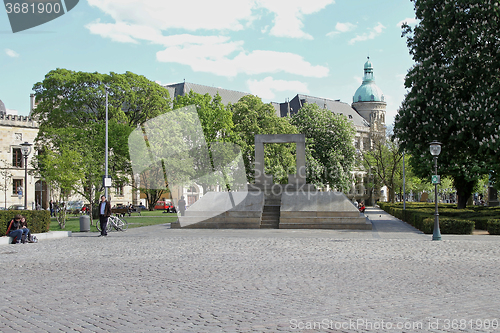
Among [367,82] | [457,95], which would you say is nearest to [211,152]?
[457,95]

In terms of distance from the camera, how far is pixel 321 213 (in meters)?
26.5

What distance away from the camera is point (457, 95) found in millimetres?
25578

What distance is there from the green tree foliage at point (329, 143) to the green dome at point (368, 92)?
79.4 meters

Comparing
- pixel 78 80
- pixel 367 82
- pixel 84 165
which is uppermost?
pixel 367 82

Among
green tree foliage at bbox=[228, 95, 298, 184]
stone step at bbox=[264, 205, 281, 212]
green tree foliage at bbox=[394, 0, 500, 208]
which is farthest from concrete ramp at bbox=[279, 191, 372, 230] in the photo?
green tree foliage at bbox=[228, 95, 298, 184]

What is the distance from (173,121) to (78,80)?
9.38m

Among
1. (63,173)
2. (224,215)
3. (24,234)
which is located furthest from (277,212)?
(24,234)

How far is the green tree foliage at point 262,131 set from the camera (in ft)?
165

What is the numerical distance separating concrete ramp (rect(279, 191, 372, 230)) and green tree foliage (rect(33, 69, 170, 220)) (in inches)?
815

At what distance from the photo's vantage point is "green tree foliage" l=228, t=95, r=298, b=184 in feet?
165

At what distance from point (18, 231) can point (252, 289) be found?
43.2 feet

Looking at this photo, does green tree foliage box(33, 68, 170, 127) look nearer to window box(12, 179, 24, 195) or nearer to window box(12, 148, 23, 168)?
window box(12, 179, 24, 195)

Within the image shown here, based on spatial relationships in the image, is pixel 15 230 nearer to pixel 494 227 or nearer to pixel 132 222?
pixel 132 222

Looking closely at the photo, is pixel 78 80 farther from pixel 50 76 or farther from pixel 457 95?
pixel 457 95
